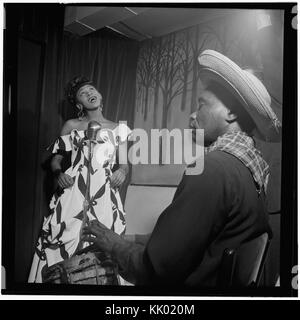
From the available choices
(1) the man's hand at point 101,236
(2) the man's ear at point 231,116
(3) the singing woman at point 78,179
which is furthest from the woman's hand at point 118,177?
(2) the man's ear at point 231,116

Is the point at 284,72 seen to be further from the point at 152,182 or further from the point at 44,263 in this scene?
the point at 44,263

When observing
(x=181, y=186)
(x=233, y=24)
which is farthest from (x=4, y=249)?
(x=233, y=24)

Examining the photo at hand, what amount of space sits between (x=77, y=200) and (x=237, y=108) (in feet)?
2.56

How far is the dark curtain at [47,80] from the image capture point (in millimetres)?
1757

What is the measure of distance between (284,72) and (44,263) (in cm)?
131

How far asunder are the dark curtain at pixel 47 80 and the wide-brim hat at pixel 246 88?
1.05 ft

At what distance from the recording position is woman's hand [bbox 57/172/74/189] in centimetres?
175

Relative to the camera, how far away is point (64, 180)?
1.76 metres

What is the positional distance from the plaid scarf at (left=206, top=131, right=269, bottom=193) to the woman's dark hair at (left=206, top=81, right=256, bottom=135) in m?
0.04

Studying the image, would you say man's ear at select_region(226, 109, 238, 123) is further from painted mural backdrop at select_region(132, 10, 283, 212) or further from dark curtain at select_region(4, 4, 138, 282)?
dark curtain at select_region(4, 4, 138, 282)

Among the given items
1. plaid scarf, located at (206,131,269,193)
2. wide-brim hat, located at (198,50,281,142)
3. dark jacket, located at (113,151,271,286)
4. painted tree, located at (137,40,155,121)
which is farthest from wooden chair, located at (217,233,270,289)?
painted tree, located at (137,40,155,121)

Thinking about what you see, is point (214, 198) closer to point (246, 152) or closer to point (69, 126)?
point (246, 152)

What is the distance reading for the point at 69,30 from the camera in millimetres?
1770

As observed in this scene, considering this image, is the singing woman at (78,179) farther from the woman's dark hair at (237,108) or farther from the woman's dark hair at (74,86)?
the woman's dark hair at (237,108)
